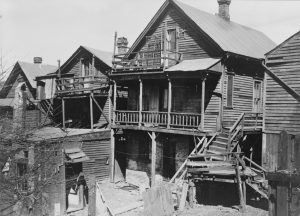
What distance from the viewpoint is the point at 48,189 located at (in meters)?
22.8

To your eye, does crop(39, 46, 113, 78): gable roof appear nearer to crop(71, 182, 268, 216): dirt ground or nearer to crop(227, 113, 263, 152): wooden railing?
crop(71, 182, 268, 216): dirt ground

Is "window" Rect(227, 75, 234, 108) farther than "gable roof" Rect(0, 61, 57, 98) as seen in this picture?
No

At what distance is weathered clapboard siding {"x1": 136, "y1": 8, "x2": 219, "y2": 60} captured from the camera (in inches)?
896

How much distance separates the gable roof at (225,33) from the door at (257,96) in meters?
1.93

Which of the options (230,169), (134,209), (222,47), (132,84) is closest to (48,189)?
(134,209)

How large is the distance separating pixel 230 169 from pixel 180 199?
260 centimetres

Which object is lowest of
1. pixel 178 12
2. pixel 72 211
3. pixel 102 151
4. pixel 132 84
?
pixel 72 211

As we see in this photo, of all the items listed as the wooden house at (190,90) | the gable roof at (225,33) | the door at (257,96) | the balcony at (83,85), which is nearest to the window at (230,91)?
the wooden house at (190,90)

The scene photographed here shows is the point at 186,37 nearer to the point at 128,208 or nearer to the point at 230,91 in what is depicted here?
the point at 230,91

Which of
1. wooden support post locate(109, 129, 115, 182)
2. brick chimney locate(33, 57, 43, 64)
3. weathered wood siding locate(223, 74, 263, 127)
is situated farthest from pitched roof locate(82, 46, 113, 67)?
brick chimney locate(33, 57, 43, 64)

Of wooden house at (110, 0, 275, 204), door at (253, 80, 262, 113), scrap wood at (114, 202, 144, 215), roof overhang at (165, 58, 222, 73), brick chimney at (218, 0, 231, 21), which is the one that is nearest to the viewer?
scrap wood at (114, 202, 144, 215)

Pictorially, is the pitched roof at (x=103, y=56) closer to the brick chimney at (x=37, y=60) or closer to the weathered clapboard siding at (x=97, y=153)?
the weathered clapboard siding at (x=97, y=153)

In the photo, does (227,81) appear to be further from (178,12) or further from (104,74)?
(104,74)

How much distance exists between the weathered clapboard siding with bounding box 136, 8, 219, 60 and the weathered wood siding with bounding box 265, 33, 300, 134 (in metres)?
4.35
